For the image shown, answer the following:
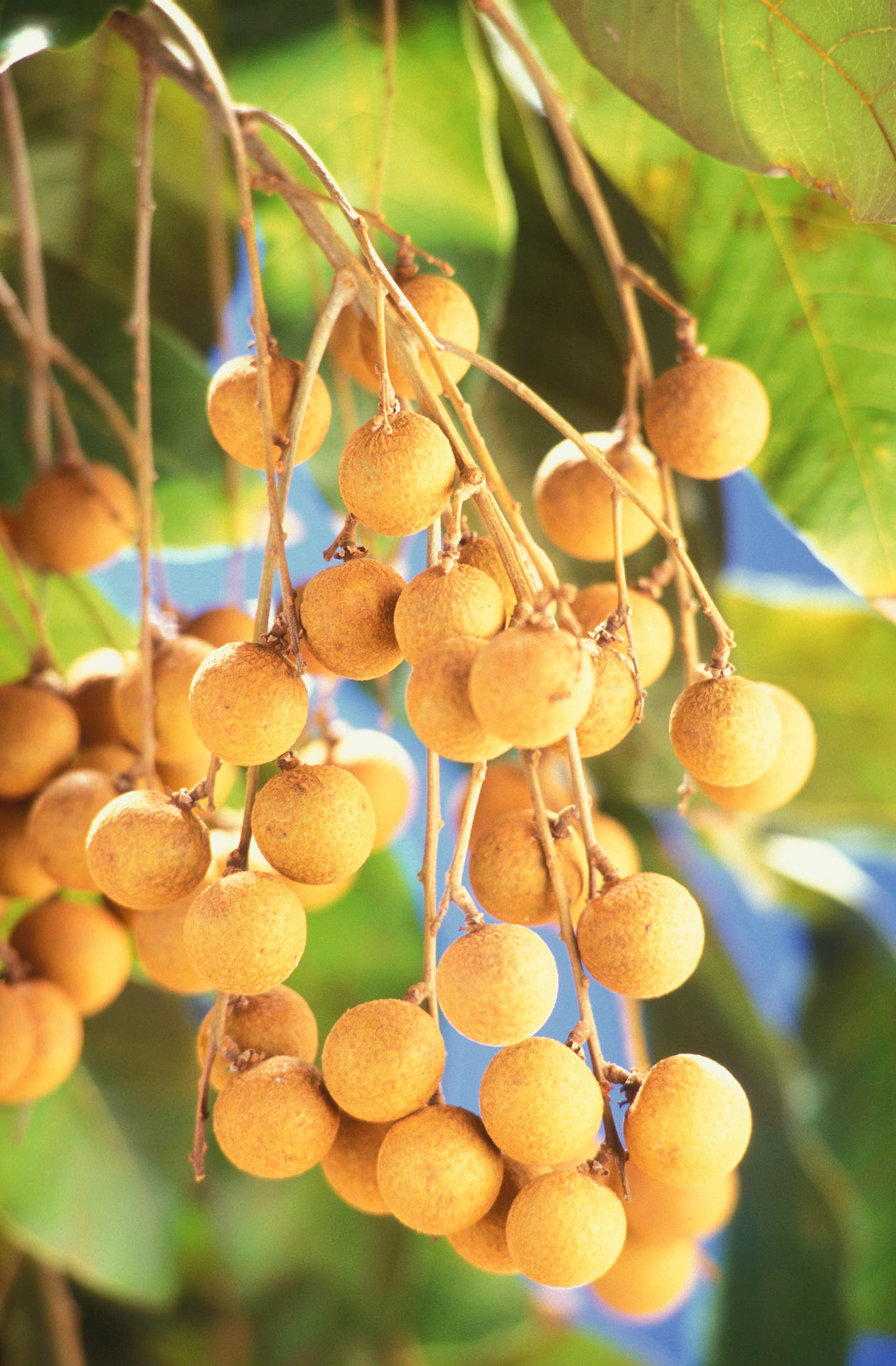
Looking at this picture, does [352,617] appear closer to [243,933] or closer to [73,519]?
[243,933]

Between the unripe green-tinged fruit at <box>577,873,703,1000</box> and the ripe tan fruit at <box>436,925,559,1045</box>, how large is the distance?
16mm

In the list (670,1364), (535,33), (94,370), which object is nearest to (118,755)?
(94,370)

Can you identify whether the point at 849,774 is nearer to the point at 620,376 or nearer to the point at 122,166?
the point at 620,376

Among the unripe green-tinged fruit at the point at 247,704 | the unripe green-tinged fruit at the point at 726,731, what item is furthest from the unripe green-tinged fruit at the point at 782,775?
the unripe green-tinged fruit at the point at 247,704

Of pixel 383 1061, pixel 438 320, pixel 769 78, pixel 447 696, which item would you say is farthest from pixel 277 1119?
pixel 769 78

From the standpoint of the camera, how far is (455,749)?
1.10ft

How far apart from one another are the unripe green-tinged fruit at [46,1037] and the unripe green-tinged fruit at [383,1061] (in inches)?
6.8

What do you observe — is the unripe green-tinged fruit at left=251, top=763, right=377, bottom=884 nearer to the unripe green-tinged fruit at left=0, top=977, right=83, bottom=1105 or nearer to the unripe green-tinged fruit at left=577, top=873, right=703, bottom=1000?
the unripe green-tinged fruit at left=577, top=873, right=703, bottom=1000

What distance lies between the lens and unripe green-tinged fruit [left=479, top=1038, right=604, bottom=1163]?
0.35 meters

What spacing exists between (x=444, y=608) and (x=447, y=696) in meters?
0.02

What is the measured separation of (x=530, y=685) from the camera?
301mm

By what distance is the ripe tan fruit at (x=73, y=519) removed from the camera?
0.62 metres

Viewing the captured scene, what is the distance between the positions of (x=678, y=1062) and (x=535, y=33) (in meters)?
0.55

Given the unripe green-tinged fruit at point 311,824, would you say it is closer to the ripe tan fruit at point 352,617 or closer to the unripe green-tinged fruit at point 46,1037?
the ripe tan fruit at point 352,617
